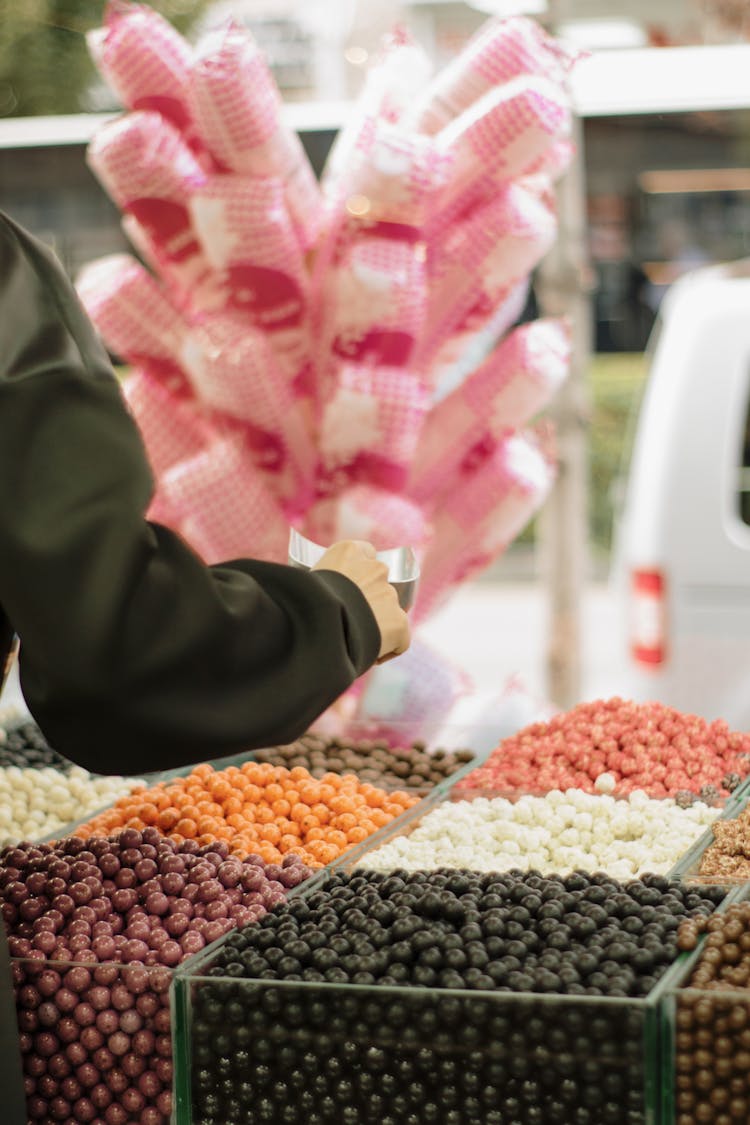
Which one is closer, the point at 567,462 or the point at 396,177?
the point at 396,177

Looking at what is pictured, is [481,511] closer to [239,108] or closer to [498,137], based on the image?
[498,137]

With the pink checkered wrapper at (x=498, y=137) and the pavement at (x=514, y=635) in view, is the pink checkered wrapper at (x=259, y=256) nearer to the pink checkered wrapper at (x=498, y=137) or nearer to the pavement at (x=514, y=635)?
the pink checkered wrapper at (x=498, y=137)

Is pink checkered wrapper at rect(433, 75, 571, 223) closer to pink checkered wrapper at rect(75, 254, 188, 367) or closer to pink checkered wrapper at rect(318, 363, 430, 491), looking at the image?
pink checkered wrapper at rect(318, 363, 430, 491)

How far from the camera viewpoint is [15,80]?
16.4ft

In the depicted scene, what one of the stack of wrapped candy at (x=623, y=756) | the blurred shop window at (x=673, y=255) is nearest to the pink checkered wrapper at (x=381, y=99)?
the stack of wrapped candy at (x=623, y=756)

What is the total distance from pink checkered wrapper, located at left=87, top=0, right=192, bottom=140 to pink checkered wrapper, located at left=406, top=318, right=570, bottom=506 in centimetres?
72

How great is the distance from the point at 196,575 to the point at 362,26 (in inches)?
136

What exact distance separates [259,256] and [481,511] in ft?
2.09

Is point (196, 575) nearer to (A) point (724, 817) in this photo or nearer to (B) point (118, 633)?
(B) point (118, 633)

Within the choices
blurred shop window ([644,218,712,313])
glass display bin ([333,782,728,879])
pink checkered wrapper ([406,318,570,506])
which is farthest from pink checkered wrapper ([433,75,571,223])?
blurred shop window ([644,218,712,313])

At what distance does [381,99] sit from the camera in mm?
2791

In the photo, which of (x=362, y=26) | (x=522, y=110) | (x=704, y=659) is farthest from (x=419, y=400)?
(x=362, y=26)

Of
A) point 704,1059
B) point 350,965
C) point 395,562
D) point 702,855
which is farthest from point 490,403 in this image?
point 704,1059

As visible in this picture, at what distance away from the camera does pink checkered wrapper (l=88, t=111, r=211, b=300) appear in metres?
2.70
